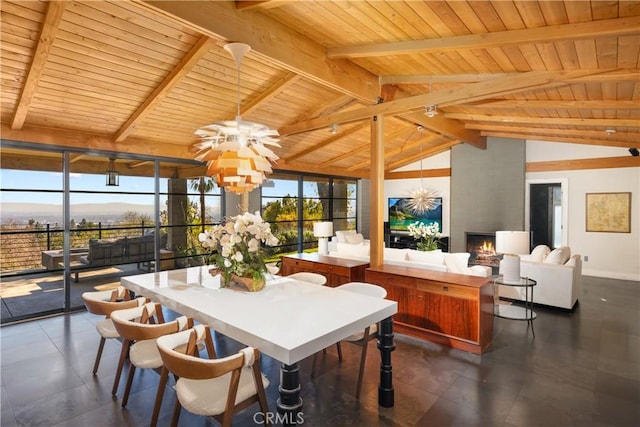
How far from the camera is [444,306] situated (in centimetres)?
376

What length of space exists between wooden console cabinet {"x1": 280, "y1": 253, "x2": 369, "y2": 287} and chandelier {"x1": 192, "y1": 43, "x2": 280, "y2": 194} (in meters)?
2.15

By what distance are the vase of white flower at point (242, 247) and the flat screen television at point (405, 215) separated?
8.15 m

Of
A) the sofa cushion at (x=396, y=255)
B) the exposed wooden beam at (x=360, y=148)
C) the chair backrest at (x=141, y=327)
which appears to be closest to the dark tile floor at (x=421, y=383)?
the chair backrest at (x=141, y=327)

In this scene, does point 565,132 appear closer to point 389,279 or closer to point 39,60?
point 389,279

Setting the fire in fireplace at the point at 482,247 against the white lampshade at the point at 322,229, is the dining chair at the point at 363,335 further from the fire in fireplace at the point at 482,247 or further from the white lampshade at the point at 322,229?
the fire in fireplace at the point at 482,247

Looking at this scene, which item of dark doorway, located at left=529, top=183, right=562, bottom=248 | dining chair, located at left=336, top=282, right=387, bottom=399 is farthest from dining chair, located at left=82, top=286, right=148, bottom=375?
dark doorway, located at left=529, top=183, right=562, bottom=248

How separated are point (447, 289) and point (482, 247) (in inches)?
233

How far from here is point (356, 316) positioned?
219 centimetres

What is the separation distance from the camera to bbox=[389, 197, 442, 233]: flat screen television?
1005 cm

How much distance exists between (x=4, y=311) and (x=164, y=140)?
339 cm

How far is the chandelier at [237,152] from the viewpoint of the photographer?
276 cm

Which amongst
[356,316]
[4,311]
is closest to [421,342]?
[356,316]

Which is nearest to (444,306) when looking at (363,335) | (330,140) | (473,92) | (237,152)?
(363,335)

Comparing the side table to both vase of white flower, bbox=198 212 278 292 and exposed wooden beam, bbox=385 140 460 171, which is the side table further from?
exposed wooden beam, bbox=385 140 460 171
